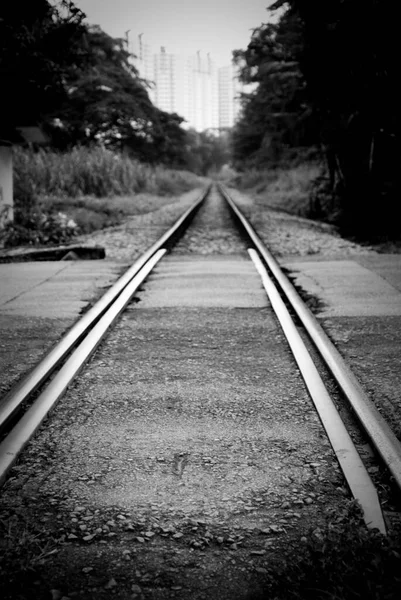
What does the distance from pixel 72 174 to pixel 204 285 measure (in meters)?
13.9

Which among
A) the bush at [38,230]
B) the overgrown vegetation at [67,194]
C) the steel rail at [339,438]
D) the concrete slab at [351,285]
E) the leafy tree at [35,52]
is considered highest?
the leafy tree at [35,52]

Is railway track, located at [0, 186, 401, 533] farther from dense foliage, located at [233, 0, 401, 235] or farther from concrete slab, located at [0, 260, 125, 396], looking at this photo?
dense foliage, located at [233, 0, 401, 235]

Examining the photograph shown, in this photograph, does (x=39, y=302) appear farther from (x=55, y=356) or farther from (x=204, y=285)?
(x=55, y=356)

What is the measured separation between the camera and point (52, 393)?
312 centimetres

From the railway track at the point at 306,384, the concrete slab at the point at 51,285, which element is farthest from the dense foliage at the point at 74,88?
the railway track at the point at 306,384

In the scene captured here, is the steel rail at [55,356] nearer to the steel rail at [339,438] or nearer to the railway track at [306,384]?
the railway track at [306,384]

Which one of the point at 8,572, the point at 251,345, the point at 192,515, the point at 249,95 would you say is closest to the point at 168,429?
the point at 192,515

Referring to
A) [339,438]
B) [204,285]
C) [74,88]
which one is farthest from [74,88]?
[339,438]

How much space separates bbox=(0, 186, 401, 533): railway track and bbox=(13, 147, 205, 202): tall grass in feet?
34.2

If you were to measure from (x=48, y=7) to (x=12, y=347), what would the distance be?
710 cm

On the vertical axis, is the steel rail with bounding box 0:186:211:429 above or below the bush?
below

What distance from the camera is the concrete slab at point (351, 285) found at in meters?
5.32

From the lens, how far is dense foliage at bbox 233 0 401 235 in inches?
441

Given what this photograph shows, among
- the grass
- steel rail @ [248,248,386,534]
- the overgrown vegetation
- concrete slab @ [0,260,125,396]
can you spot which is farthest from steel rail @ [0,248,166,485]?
the grass
